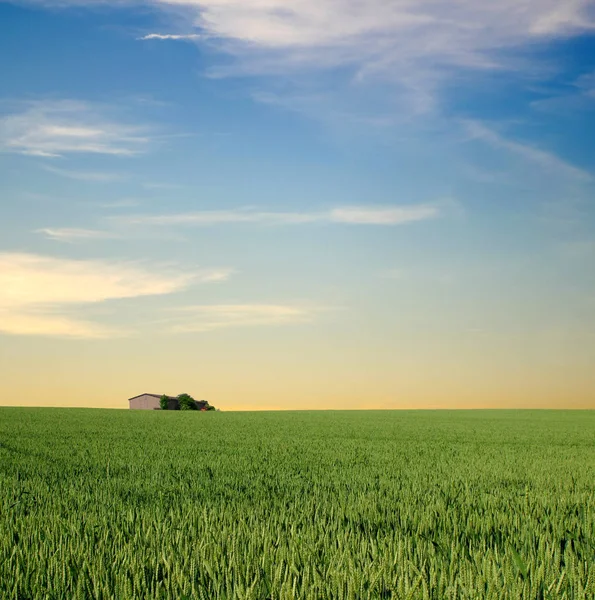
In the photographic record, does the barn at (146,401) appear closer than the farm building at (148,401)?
No

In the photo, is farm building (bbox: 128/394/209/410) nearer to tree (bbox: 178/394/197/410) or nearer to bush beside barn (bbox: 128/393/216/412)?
bush beside barn (bbox: 128/393/216/412)

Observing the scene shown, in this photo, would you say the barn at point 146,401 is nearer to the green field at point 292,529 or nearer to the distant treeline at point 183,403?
the distant treeline at point 183,403

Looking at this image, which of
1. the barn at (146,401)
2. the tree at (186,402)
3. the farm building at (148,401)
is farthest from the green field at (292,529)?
the barn at (146,401)

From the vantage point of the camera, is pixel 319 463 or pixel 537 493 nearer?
pixel 537 493

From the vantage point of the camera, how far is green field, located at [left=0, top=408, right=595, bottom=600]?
147 inches

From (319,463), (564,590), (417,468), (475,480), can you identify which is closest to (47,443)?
(319,463)

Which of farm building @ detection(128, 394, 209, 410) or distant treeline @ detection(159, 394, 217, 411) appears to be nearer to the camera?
A: distant treeline @ detection(159, 394, 217, 411)

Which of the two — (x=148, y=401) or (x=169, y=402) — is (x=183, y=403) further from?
(x=148, y=401)

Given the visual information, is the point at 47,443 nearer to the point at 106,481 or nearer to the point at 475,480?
the point at 106,481

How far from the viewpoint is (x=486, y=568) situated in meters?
3.90

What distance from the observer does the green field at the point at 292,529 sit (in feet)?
12.3

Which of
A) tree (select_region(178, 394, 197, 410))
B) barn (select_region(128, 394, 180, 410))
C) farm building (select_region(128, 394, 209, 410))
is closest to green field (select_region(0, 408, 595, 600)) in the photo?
→ tree (select_region(178, 394, 197, 410))

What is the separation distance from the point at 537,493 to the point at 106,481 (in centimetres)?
599

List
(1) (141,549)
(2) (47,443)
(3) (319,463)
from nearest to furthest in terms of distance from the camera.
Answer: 1. (1) (141,549)
2. (3) (319,463)
3. (2) (47,443)
